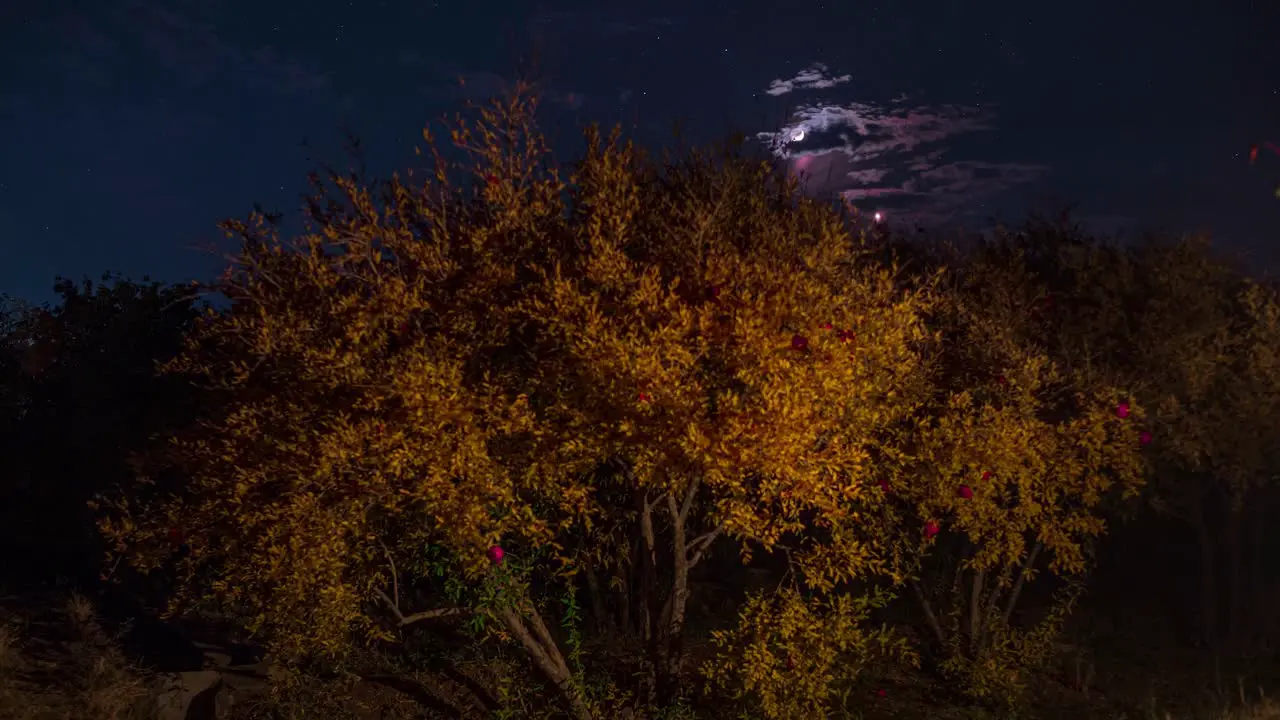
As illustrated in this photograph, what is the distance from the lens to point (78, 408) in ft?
53.3

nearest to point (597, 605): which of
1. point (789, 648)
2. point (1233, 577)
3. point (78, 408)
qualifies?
point (789, 648)

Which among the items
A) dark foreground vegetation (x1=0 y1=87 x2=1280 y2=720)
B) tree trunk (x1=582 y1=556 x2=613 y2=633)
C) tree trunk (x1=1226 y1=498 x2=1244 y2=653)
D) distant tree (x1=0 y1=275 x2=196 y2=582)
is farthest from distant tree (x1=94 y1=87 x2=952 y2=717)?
tree trunk (x1=1226 y1=498 x2=1244 y2=653)

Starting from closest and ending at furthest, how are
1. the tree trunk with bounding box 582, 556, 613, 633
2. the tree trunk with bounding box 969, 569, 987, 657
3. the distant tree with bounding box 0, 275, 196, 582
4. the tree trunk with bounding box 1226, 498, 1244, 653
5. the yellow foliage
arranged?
the yellow foliage < the tree trunk with bounding box 969, 569, 987, 657 < the tree trunk with bounding box 582, 556, 613, 633 < the distant tree with bounding box 0, 275, 196, 582 < the tree trunk with bounding box 1226, 498, 1244, 653

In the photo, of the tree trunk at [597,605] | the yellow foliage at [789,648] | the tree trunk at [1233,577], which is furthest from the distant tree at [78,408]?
the tree trunk at [1233,577]

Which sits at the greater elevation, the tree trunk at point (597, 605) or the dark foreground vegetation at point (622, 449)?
the dark foreground vegetation at point (622, 449)

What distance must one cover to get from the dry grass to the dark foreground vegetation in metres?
0.06

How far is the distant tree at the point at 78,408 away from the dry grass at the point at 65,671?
243 cm

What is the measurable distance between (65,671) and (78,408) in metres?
6.92

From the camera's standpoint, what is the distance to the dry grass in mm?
9625

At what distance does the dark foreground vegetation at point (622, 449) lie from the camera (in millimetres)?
7723

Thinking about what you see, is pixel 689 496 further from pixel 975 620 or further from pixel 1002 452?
pixel 975 620

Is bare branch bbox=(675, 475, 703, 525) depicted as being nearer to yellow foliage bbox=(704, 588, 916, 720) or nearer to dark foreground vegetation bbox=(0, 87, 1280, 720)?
dark foreground vegetation bbox=(0, 87, 1280, 720)

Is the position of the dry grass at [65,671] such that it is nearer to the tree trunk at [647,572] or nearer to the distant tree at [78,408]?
the distant tree at [78,408]

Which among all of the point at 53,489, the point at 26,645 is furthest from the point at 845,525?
the point at 53,489
